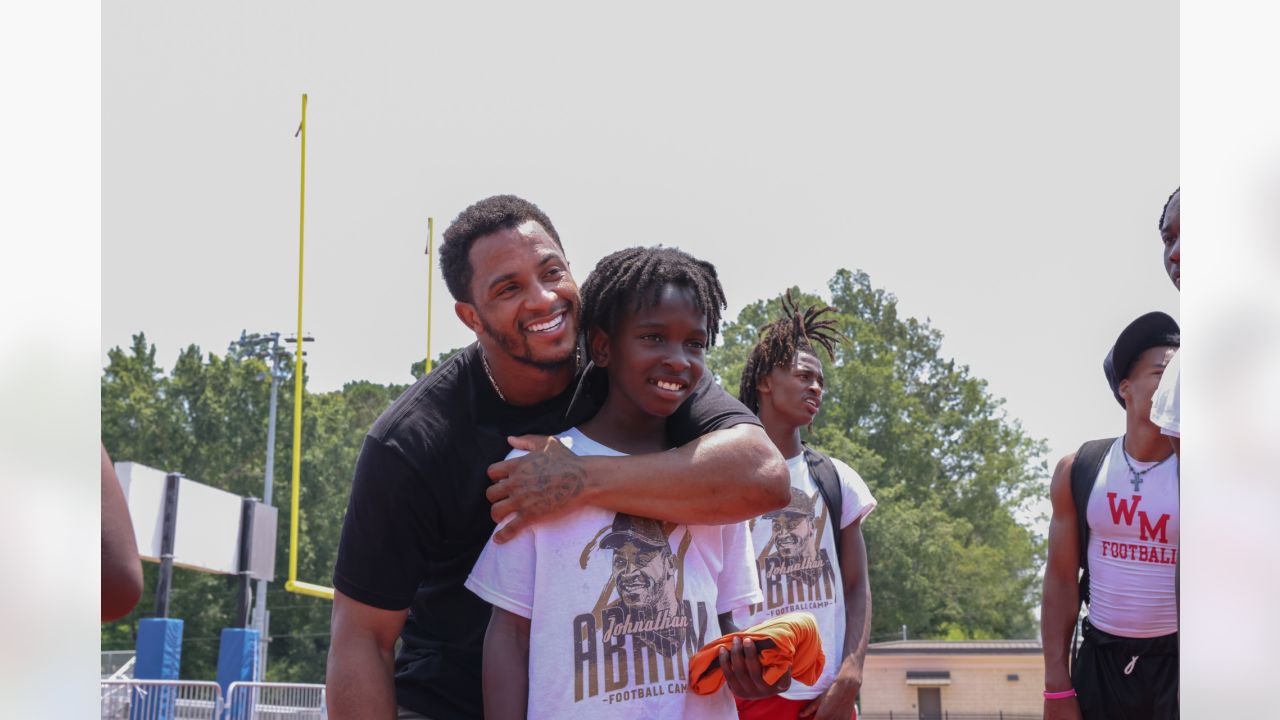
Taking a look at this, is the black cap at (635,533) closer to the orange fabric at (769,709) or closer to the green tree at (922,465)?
the orange fabric at (769,709)

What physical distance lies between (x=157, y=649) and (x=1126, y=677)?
43.3 ft

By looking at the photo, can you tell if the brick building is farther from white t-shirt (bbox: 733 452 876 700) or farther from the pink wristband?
the pink wristband

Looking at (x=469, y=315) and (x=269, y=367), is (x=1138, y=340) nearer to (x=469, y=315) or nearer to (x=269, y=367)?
(x=469, y=315)

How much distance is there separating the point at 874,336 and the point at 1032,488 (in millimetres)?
7432

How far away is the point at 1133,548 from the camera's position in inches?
146

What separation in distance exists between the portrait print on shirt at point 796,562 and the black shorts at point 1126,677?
3.49 feet

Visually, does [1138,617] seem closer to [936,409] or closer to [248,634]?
[248,634]

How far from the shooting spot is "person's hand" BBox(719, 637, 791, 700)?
2.30 metres

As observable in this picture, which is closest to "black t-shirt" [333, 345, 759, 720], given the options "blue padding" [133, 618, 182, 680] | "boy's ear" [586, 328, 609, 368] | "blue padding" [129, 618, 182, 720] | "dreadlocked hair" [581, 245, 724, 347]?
"boy's ear" [586, 328, 609, 368]

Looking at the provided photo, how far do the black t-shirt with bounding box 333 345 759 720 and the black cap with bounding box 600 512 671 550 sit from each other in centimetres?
→ 30

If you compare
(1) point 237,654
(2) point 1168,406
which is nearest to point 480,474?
(2) point 1168,406

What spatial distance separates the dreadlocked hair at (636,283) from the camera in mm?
2721

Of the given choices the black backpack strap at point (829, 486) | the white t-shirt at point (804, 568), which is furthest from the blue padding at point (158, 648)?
the white t-shirt at point (804, 568)
